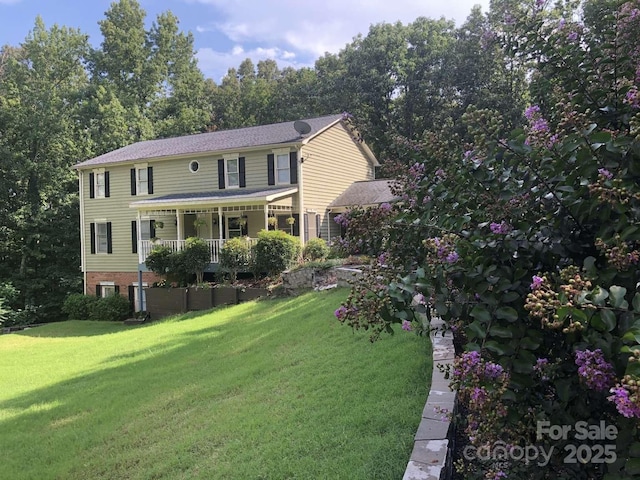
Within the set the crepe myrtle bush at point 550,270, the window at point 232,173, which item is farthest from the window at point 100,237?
the crepe myrtle bush at point 550,270

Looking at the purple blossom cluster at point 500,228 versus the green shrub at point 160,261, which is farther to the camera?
the green shrub at point 160,261

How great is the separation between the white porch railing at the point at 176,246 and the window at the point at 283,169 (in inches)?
120

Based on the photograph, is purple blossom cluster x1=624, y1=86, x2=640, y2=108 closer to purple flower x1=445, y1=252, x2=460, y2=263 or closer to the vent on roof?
purple flower x1=445, y1=252, x2=460, y2=263

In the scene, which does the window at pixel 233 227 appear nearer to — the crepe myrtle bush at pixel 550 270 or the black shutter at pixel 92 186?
the black shutter at pixel 92 186

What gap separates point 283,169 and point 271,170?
511 millimetres

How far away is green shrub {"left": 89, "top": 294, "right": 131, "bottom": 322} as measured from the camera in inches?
752

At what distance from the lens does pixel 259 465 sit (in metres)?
3.47

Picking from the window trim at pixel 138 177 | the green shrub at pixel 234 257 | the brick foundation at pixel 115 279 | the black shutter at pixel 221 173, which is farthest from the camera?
the brick foundation at pixel 115 279

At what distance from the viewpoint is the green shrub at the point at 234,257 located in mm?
15328

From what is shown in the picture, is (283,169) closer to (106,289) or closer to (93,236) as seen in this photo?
(106,289)

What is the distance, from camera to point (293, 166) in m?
17.4

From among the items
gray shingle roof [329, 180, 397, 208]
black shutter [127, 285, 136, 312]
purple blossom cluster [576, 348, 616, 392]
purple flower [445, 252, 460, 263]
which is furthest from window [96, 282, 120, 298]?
purple blossom cluster [576, 348, 616, 392]

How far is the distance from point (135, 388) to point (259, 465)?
4208 mm

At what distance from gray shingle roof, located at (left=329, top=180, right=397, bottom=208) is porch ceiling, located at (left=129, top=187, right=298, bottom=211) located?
3075mm
